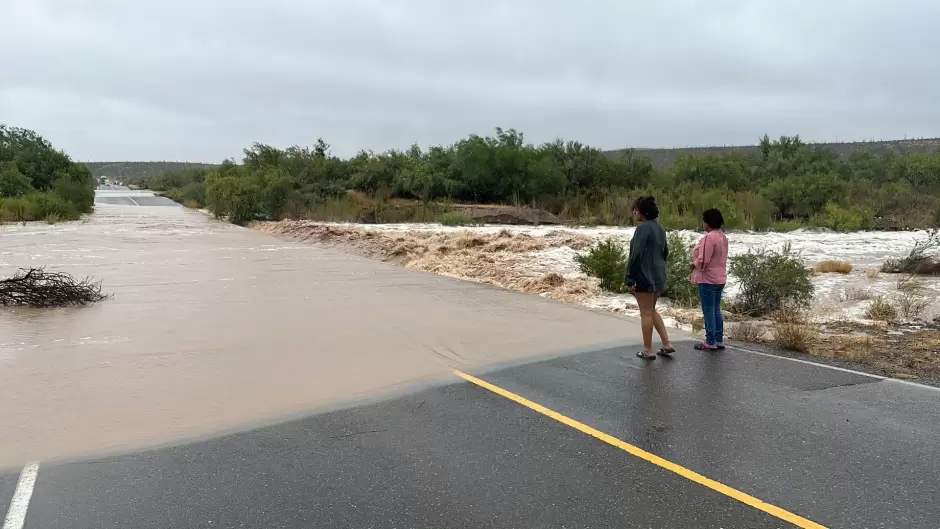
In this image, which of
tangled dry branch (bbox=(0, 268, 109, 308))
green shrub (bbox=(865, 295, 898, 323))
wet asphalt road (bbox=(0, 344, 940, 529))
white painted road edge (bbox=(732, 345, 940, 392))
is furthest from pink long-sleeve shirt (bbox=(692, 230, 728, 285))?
tangled dry branch (bbox=(0, 268, 109, 308))

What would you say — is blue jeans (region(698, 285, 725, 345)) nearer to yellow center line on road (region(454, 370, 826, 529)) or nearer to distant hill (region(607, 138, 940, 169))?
yellow center line on road (region(454, 370, 826, 529))

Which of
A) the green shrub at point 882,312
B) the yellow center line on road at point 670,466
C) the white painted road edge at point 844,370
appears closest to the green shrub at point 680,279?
the green shrub at point 882,312

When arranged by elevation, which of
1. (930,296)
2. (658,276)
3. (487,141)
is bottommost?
(930,296)

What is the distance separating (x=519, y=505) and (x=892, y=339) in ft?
24.2

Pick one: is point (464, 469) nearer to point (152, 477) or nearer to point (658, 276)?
point (152, 477)

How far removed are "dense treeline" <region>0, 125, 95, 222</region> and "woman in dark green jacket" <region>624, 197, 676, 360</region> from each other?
41.5 metres

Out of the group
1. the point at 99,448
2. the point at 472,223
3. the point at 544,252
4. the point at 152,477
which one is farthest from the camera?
the point at 472,223

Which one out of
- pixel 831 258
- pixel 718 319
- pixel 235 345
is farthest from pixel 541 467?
pixel 831 258

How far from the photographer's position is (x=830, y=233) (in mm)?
26188

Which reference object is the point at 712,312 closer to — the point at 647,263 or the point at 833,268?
the point at 647,263

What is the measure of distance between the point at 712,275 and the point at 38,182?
196 feet

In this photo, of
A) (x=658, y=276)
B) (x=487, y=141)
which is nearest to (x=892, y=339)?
(x=658, y=276)

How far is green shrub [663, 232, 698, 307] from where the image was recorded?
12.6 meters

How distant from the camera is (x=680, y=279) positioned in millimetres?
13000
